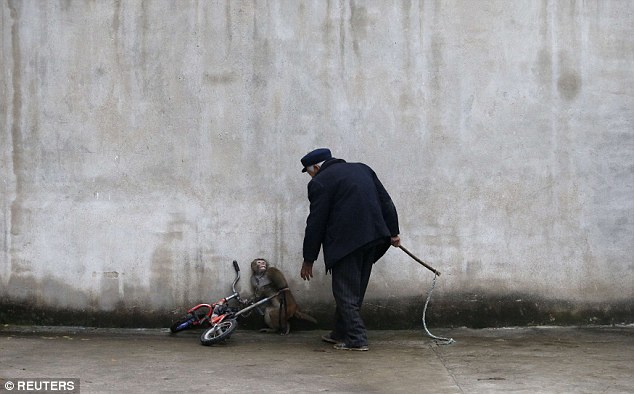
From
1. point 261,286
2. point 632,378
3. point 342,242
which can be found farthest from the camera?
point 261,286

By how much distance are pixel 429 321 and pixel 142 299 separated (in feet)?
7.87

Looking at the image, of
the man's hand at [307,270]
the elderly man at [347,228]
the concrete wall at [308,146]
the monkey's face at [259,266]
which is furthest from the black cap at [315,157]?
the monkey's face at [259,266]

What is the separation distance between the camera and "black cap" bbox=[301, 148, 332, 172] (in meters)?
7.95

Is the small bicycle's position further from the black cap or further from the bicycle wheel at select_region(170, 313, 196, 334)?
the black cap

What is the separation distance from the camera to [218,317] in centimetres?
807

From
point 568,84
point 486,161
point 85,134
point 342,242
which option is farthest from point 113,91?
point 568,84

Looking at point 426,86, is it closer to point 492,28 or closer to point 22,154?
point 492,28

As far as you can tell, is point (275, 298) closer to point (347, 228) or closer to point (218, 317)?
point (218, 317)

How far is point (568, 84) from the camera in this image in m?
8.43

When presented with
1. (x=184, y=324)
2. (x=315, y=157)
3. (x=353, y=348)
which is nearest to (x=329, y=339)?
(x=353, y=348)

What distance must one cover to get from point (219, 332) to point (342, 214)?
134cm

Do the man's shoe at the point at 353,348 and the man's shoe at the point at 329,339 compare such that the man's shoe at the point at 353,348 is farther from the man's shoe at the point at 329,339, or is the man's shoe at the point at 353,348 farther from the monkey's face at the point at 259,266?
the monkey's face at the point at 259,266

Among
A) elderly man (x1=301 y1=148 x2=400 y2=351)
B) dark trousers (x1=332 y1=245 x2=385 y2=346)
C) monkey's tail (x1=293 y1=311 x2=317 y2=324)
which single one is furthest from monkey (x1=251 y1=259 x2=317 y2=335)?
dark trousers (x1=332 y1=245 x2=385 y2=346)

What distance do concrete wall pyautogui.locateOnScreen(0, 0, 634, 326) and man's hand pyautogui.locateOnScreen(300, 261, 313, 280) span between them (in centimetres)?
51
